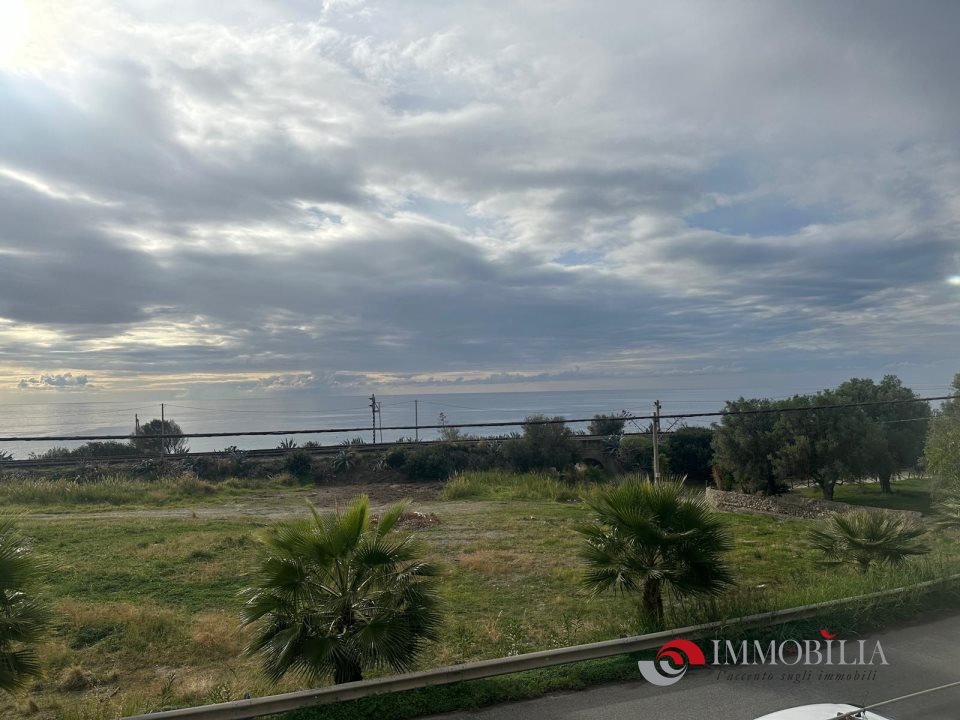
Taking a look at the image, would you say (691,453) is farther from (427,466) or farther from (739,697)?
(739,697)

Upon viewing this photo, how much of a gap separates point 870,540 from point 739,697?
611 cm

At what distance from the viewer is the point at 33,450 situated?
32.9 meters

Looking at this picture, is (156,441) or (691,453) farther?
(691,453)

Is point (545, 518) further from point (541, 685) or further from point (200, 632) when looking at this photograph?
point (541, 685)

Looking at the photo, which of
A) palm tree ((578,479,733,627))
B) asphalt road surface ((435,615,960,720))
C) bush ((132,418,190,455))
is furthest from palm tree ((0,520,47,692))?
bush ((132,418,190,455))

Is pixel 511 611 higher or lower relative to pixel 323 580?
lower

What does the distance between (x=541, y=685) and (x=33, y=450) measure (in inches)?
1424

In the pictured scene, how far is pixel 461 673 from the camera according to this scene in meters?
5.29

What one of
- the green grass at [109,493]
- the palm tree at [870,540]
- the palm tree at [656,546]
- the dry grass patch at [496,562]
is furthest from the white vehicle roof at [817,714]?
the green grass at [109,493]

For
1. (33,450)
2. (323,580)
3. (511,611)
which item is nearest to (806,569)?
(511,611)

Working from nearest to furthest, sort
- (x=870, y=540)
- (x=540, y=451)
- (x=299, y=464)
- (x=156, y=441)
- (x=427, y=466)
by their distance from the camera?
(x=870, y=540)
(x=299, y=464)
(x=427, y=466)
(x=540, y=451)
(x=156, y=441)

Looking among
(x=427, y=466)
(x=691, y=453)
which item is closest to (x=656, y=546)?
(x=427, y=466)

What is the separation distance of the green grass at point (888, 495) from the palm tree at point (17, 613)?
2787 centimetres

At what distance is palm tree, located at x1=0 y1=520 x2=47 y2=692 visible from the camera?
4.70 m
